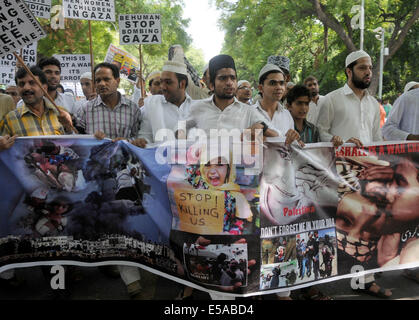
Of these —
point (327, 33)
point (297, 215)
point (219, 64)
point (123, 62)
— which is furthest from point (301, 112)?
point (327, 33)

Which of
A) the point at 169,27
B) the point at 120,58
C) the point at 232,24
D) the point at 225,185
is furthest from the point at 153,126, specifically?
the point at 232,24

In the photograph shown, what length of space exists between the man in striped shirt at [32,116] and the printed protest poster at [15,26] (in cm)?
27

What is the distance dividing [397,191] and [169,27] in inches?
961

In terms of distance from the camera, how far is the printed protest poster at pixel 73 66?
8617mm

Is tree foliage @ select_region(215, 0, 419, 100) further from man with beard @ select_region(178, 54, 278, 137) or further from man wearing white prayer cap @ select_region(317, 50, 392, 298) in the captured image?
man with beard @ select_region(178, 54, 278, 137)

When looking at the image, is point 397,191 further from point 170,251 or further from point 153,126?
point 153,126

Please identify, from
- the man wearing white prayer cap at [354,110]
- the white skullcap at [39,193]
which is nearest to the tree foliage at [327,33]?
the man wearing white prayer cap at [354,110]

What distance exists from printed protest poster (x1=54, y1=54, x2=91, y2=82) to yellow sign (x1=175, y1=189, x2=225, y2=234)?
6279 millimetres

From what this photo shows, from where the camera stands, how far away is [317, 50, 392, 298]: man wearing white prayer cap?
4199 mm

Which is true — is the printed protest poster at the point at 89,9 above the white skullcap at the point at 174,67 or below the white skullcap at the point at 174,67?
above

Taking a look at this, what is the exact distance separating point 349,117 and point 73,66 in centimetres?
652

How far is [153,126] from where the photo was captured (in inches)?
165

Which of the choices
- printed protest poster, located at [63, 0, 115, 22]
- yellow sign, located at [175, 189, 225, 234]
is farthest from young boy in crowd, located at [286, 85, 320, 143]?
printed protest poster, located at [63, 0, 115, 22]

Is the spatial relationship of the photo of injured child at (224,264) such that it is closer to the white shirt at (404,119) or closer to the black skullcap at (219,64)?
the black skullcap at (219,64)
